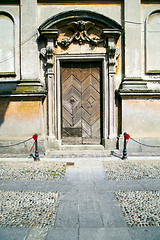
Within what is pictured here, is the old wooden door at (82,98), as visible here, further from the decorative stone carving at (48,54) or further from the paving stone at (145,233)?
the paving stone at (145,233)

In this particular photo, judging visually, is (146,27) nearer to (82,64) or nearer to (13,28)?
(82,64)

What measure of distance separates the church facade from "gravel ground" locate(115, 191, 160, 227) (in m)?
2.99

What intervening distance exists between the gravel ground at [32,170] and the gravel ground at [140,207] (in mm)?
1577

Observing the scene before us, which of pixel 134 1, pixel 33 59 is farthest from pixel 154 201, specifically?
pixel 134 1

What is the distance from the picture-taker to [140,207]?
273 cm

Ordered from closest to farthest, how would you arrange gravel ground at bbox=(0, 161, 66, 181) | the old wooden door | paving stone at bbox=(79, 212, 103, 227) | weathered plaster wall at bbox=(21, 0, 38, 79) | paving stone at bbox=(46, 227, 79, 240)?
paving stone at bbox=(46, 227, 79, 240) → paving stone at bbox=(79, 212, 103, 227) → gravel ground at bbox=(0, 161, 66, 181) → weathered plaster wall at bbox=(21, 0, 38, 79) → the old wooden door

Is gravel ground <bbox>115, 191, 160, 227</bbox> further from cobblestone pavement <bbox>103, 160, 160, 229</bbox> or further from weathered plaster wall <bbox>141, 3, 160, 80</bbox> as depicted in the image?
weathered plaster wall <bbox>141, 3, 160, 80</bbox>

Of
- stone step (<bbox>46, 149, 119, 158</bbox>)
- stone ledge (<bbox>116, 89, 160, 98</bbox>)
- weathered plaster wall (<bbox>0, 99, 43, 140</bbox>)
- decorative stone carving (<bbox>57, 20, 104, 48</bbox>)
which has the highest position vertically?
decorative stone carving (<bbox>57, 20, 104, 48</bbox>)

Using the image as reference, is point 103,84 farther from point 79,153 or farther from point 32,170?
point 32,170

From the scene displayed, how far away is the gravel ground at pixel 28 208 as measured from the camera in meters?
2.38

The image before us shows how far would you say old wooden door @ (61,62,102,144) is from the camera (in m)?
6.57

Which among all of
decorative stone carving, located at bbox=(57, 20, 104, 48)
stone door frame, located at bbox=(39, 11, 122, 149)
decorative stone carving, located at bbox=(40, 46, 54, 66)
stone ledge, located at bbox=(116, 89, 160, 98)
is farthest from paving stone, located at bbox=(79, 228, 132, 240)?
decorative stone carving, located at bbox=(57, 20, 104, 48)

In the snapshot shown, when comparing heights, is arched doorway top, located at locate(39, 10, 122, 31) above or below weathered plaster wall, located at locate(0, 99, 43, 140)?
above

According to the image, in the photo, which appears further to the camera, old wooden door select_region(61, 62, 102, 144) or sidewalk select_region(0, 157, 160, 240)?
old wooden door select_region(61, 62, 102, 144)
